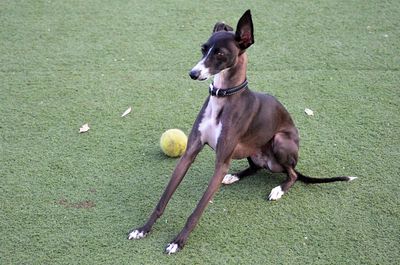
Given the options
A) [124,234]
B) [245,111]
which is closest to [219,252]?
[124,234]

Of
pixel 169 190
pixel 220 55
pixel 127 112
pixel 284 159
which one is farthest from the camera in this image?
pixel 127 112

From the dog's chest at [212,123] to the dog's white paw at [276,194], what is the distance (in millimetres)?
664

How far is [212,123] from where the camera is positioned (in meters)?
3.48

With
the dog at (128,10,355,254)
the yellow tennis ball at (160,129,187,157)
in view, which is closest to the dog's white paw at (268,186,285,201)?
the dog at (128,10,355,254)

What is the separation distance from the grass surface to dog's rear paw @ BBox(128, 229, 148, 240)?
48 millimetres

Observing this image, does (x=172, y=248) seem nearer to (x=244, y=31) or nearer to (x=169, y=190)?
(x=169, y=190)

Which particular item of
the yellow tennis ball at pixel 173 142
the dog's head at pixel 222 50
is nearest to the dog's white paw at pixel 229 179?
the yellow tennis ball at pixel 173 142

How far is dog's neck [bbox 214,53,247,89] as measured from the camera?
3365mm

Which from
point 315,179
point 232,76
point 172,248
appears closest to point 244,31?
point 232,76

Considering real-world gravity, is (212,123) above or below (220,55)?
below

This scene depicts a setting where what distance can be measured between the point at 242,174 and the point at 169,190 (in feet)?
2.62

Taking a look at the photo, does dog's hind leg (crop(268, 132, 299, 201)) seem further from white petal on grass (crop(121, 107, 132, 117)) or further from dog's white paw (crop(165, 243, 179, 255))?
white petal on grass (crop(121, 107, 132, 117))

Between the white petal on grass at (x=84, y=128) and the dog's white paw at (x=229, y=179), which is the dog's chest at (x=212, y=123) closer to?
the dog's white paw at (x=229, y=179)

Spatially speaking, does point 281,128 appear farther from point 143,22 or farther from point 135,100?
point 143,22
